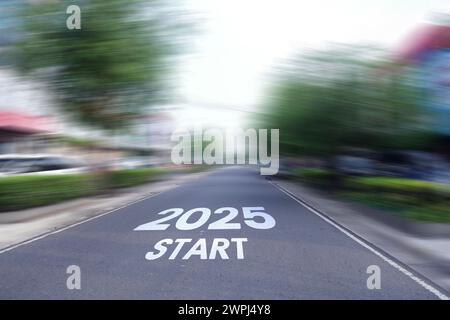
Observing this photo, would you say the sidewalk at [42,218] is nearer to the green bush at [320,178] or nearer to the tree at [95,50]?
the tree at [95,50]

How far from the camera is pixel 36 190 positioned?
1145cm

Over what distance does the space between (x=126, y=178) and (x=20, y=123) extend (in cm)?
752

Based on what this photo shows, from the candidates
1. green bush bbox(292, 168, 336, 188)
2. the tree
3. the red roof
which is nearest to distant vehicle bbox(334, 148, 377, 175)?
green bush bbox(292, 168, 336, 188)

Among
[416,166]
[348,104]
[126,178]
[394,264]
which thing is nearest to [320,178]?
[416,166]

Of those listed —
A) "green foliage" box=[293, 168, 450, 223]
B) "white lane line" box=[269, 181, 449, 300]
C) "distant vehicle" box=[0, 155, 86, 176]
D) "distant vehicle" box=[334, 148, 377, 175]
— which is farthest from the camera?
"distant vehicle" box=[334, 148, 377, 175]

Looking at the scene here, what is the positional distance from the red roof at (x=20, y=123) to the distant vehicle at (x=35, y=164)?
235cm

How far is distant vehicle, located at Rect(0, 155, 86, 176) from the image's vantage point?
16.0 m

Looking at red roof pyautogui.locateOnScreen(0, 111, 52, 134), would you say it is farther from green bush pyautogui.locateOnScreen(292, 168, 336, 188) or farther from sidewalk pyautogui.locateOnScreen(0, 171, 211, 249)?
green bush pyautogui.locateOnScreen(292, 168, 336, 188)

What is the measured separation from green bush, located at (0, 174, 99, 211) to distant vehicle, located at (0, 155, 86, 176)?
1.12m

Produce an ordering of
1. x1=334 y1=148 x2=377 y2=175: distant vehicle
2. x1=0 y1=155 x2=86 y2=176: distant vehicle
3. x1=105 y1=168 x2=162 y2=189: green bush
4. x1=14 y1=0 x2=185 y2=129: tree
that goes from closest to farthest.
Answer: x1=14 y1=0 x2=185 y2=129: tree
x1=0 y1=155 x2=86 y2=176: distant vehicle
x1=334 y1=148 x2=377 y2=175: distant vehicle
x1=105 y1=168 x2=162 y2=189: green bush

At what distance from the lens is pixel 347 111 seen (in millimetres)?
15211

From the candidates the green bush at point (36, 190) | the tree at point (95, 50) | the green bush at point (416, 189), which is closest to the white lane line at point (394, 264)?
the green bush at point (416, 189)

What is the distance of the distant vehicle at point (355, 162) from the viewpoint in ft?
57.0
